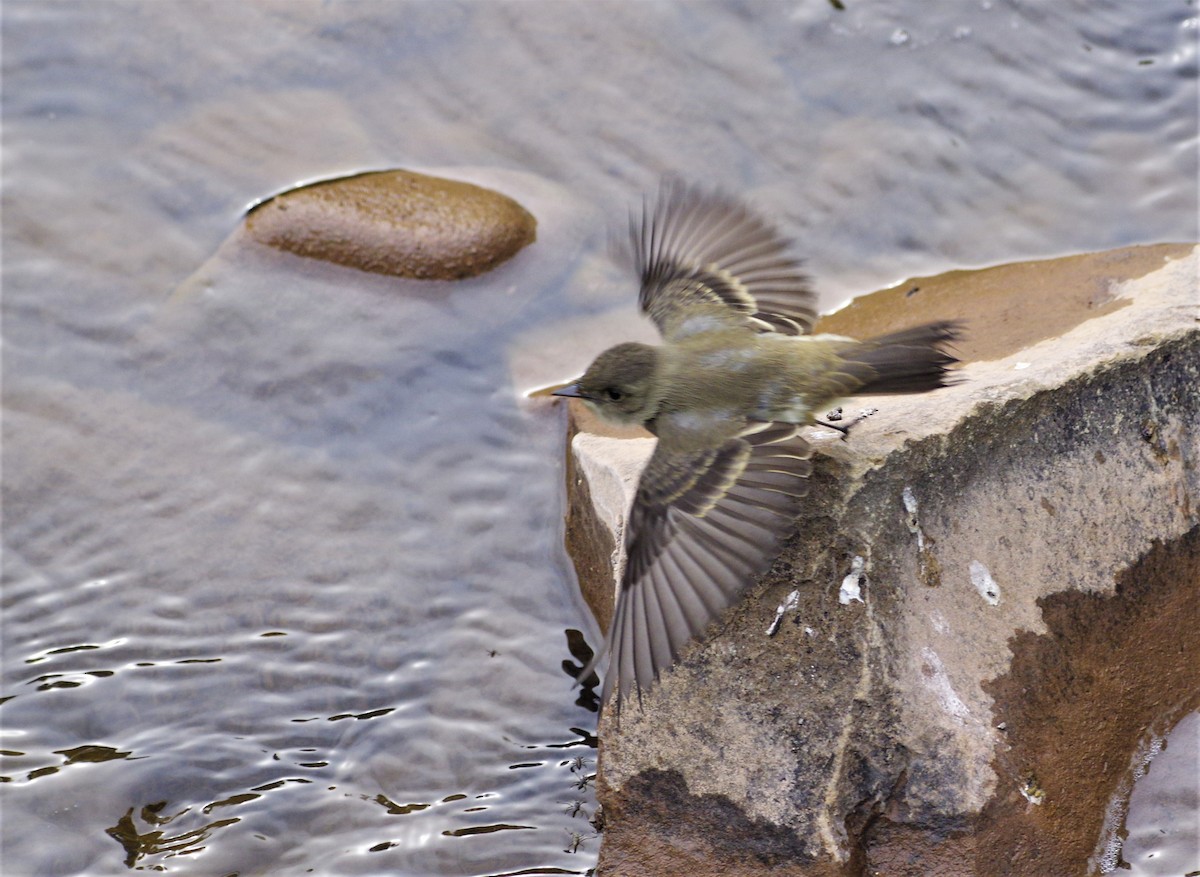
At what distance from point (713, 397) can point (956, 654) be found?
1249mm

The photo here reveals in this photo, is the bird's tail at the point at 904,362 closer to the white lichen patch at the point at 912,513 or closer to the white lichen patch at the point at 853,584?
the white lichen patch at the point at 912,513

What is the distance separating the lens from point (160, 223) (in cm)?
695

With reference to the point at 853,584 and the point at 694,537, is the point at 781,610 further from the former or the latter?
the point at 694,537

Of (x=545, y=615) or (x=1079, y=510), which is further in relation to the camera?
(x=545, y=615)

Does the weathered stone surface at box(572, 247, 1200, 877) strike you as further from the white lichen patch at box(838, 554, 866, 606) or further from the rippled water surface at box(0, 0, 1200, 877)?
the rippled water surface at box(0, 0, 1200, 877)

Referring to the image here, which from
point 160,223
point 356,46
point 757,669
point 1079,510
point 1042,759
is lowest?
point 1042,759

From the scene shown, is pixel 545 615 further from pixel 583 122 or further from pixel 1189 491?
pixel 583 122

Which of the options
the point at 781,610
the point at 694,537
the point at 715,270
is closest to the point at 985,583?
the point at 781,610

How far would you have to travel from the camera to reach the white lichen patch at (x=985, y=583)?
412 cm

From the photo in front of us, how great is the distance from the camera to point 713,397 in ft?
14.8

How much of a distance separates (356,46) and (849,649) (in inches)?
222

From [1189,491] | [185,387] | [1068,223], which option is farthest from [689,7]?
[1189,491]

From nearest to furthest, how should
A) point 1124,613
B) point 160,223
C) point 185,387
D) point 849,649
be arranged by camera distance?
point 849,649 < point 1124,613 < point 185,387 < point 160,223

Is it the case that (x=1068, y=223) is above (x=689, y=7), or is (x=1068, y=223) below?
below
